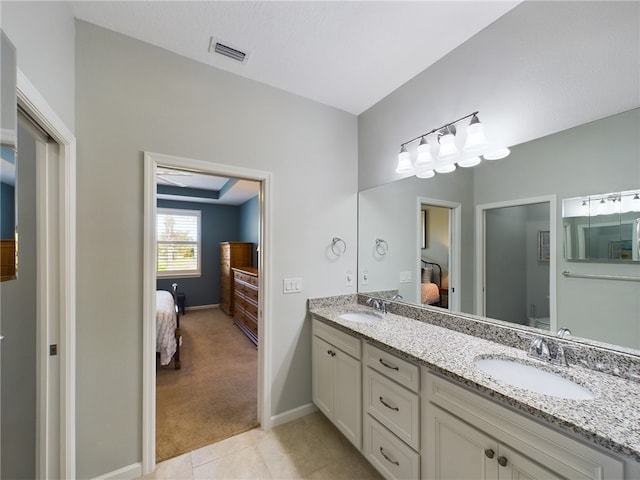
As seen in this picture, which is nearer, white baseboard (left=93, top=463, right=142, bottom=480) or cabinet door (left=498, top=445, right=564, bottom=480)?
cabinet door (left=498, top=445, right=564, bottom=480)

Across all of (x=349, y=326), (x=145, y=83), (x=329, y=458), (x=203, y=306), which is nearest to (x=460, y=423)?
(x=349, y=326)

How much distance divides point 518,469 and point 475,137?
1.56 m

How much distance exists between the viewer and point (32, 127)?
1.21 m

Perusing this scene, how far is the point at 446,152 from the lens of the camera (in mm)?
1714

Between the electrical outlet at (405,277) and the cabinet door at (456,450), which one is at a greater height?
the electrical outlet at (405,277)

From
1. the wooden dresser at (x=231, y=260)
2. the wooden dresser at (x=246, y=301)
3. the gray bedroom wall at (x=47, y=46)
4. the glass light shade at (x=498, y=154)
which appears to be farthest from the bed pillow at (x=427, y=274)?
the wooden dresser at (x=231, y=260)

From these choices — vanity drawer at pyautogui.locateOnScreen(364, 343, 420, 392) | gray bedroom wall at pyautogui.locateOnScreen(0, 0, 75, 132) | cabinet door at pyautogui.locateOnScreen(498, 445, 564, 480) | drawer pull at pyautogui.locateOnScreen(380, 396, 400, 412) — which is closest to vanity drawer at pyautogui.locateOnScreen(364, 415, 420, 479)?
drawer pull at pyautogui.locateOnScreen(380, 396, 400, 412)

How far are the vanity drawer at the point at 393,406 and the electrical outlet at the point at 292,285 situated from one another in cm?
85

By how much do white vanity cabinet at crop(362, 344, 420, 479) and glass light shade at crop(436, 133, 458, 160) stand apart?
1316 mm

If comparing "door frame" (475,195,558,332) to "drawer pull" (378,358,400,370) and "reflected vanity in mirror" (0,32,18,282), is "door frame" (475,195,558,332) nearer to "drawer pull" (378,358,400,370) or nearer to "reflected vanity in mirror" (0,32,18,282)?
"drawer pull" (378,358,400,370)

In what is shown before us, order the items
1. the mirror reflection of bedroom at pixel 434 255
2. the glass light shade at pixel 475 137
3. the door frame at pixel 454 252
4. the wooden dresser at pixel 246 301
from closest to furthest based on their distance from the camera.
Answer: the glass light shade at pixel 475 137, the door frame at pixel 454 252, the mirror reflection of bedroom at pixel 434 255, the wooden dresser at pixel 246 301

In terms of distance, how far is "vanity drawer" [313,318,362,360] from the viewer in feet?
5.69

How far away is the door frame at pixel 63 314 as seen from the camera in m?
1.37

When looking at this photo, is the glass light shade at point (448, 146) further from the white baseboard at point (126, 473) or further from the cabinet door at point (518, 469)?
the white baseboard at point (126, 473)
